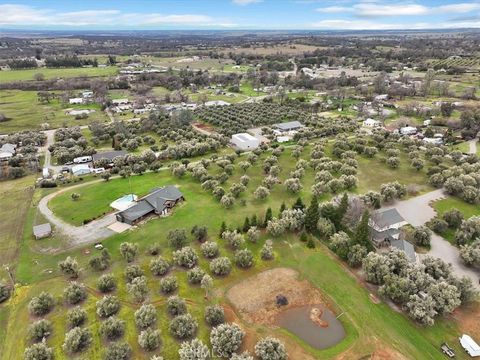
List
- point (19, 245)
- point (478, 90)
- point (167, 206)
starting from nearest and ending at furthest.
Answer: point (19, 245) < point (167, 206) < point (478, 90)

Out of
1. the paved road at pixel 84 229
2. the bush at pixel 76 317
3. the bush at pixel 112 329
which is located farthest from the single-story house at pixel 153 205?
the bush at pixel 112 329

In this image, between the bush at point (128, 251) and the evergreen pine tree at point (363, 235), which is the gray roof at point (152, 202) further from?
the evergreen pine tree at point (363, 235)

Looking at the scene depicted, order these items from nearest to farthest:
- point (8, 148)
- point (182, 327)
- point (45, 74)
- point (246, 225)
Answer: point (182, 327)
point (246, 225)
point (8, 148)
point (45, 74)

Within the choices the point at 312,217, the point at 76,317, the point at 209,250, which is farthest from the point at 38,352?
the point at 312,217

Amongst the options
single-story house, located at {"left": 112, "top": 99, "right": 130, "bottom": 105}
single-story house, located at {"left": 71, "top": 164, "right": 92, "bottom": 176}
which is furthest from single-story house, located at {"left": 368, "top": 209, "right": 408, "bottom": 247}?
single-story house, located at {"left": 112, "top": 99, "right": 130, "bottom": 105}

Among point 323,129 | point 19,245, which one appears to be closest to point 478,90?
point 323,129

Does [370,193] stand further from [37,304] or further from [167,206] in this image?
[37,304]

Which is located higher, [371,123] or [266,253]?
[266,253]

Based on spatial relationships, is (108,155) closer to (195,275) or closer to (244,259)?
(195,275)
